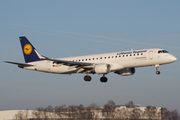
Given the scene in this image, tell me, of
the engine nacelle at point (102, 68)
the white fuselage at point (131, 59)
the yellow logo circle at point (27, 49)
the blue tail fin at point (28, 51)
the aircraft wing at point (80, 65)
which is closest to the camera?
the white fuselage at point (131, 59)

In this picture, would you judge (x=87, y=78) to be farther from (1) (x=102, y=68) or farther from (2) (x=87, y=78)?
(1) (x=102, y=68)

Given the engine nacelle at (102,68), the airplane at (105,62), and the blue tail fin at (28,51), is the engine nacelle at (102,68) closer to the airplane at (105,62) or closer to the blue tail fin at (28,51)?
the airplane at (105,62)

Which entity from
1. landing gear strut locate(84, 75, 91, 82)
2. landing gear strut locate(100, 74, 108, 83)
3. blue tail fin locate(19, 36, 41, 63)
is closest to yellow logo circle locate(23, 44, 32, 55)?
blue tail fin locate(19, 36, 41, 63)

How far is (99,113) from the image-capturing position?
252 feet

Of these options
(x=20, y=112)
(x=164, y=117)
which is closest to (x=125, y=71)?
(x=164, y=117)

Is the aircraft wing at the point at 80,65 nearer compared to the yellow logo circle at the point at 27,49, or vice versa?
the aircraft wing at the point at 80,65

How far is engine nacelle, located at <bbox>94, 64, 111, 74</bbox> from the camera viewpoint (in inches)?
1822

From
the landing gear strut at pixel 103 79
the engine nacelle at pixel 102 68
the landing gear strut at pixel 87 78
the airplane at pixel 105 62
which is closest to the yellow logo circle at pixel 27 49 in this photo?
the airplane at pixel 105 62

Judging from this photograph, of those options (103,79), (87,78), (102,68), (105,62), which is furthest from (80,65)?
(103,79)

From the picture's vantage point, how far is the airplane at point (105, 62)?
45.5m

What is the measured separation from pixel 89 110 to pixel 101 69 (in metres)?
33.3

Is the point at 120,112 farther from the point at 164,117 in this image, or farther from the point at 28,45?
the point at 28,45

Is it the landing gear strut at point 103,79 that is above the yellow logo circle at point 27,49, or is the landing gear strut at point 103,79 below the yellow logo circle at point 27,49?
below

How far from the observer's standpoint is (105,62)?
48125mm
